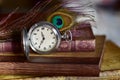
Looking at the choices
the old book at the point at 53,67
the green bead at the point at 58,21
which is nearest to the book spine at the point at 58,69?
the old book at the point at 53,67

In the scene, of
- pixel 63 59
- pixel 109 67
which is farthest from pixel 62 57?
pixel 109 67

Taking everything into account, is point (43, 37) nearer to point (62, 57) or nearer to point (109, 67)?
point (62, 57)

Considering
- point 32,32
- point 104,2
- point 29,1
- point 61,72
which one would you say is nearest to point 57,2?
point 32,32

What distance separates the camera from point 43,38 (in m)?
0.86

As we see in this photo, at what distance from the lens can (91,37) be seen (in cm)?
90

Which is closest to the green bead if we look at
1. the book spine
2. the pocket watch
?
the pocket watch

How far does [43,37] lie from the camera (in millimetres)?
861

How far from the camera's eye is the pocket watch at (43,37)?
86 cm

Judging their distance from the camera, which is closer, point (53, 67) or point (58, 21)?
point (53, 67)

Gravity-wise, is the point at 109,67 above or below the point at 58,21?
below

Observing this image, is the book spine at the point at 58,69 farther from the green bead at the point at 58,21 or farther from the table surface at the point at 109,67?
the green bead at the point at 58,21

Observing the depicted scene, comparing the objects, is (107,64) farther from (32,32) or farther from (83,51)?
(32,32)

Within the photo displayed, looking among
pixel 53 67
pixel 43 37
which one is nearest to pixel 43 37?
pixel 43 37

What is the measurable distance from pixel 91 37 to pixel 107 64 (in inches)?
3.7
